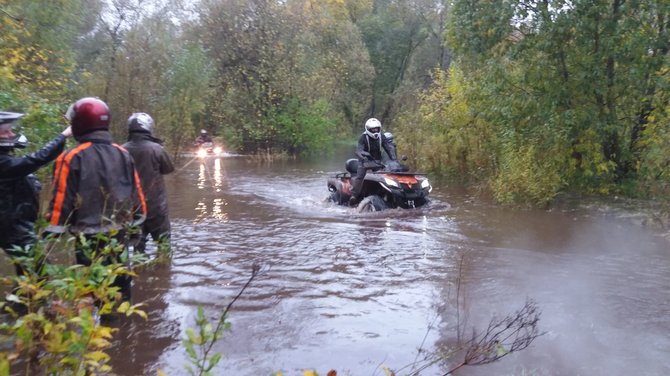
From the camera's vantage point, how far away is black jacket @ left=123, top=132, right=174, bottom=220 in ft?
21.1

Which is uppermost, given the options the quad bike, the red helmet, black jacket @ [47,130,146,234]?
the red helmet

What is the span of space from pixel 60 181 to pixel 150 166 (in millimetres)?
2028

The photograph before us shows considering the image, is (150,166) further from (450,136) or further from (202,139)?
(202,139)

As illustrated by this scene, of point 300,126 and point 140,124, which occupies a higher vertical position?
point 300,126

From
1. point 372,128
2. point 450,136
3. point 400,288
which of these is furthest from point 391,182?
point 450,136

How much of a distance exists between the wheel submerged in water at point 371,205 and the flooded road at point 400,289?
21 cm

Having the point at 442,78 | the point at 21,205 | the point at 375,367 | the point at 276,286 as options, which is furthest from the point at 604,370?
the point at 442,78

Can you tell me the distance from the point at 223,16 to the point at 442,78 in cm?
1240

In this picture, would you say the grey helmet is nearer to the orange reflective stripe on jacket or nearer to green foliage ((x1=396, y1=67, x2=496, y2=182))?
the orange reflective stripe on jacket

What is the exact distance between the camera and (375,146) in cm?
1173

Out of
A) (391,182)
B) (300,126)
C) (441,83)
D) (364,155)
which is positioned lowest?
(391,182)

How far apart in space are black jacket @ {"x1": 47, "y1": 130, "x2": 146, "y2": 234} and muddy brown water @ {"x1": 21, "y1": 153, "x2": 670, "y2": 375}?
3.28 ft

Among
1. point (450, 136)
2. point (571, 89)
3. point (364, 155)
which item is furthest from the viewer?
point (450, 136)

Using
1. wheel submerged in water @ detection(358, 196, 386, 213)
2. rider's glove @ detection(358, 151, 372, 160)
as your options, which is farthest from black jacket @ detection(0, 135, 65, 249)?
rider's glove @ detection(358, 151, 372, 160)
